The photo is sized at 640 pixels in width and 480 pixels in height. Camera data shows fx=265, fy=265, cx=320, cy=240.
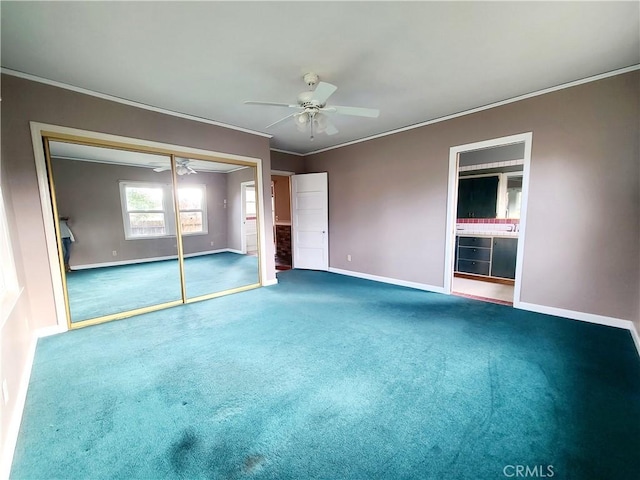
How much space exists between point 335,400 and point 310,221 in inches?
162

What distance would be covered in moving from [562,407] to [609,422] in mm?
208

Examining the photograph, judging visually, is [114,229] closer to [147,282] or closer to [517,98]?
[147,282]

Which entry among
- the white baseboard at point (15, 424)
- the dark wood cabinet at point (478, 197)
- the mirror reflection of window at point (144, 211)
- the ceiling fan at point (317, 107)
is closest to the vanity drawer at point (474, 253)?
the dark wood cabinet at point (478, 197)

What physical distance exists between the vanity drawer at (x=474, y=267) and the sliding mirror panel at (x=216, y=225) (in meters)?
3.93

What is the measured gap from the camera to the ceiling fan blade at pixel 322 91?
2.10 meters

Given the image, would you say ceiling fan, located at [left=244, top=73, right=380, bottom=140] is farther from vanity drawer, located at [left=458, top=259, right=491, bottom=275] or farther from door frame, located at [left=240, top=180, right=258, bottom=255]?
vanity drawer, located at [left=458, top=259, right=491, bottom=275]

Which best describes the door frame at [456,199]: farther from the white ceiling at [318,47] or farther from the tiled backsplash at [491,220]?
the tiled backsplash at [491,220]

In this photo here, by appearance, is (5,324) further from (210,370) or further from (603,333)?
(603,333)

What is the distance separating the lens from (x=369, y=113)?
2.50 m

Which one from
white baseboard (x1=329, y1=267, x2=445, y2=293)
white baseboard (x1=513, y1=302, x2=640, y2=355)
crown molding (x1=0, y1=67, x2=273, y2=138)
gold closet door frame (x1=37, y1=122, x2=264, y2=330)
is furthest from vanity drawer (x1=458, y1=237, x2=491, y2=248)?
crown molding (x1=0, y1=67, x2=273, y2=138)

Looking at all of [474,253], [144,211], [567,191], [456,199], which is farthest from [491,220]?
[144,211]

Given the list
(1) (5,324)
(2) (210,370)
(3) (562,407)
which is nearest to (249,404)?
(2) (210,370)

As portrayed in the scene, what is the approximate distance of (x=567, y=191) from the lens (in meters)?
2.95

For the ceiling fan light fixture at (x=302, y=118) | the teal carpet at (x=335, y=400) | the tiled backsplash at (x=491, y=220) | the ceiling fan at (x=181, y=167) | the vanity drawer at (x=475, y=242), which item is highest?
the ceiling fan light fixture at (x=302, y=118)
